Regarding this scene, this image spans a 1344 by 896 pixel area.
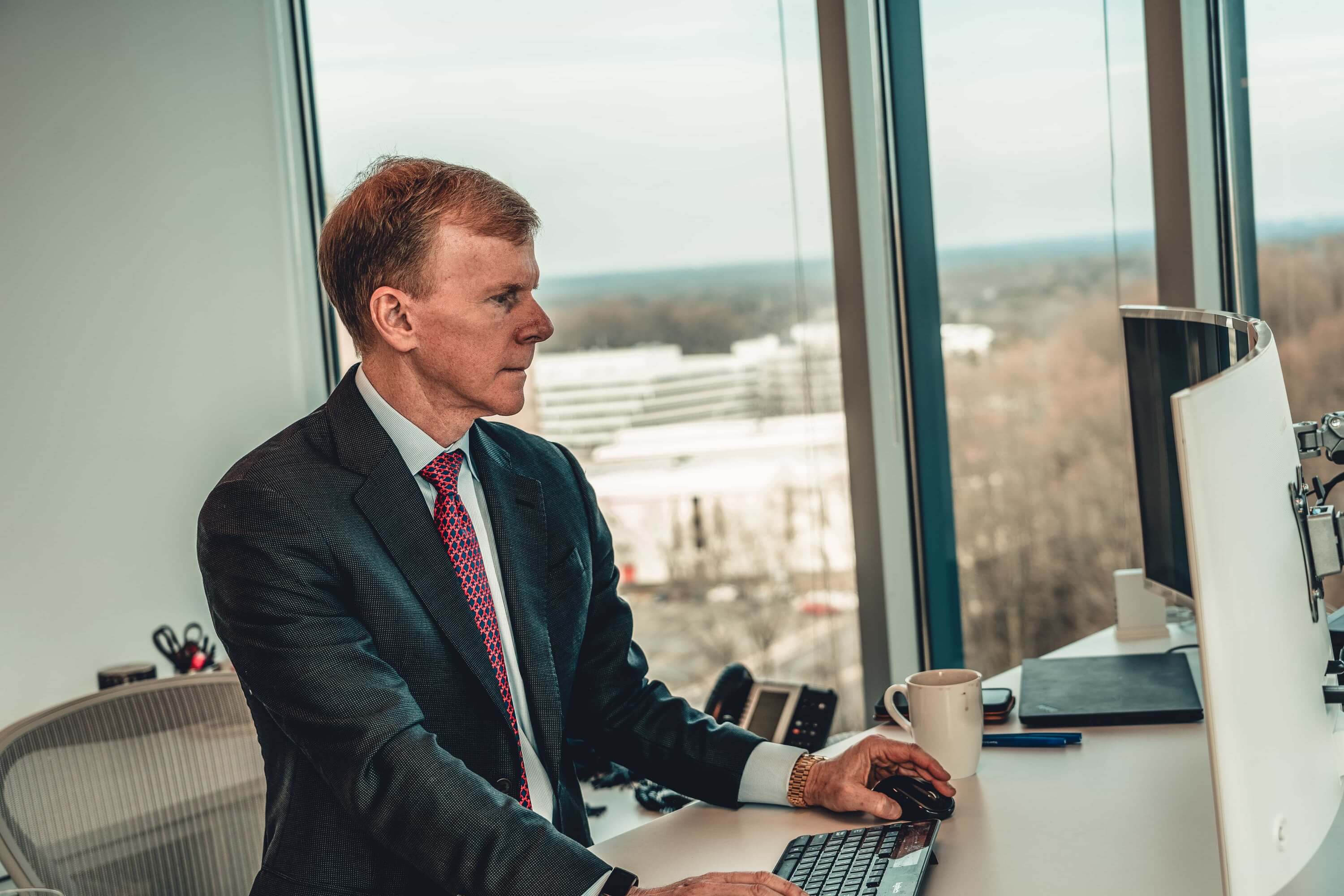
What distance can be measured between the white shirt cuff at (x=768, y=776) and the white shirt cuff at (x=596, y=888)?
0.29 meters

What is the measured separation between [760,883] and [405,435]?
2.28ft

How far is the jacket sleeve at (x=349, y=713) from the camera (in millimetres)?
1184

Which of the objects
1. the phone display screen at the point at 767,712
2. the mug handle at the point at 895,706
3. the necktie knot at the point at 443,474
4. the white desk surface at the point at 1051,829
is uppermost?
the necktie knot at the point at 443,474

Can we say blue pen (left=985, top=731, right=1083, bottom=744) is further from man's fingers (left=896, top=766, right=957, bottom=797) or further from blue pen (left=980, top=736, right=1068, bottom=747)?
man's fingers (left=896, top=766, right=957, bottom=797)

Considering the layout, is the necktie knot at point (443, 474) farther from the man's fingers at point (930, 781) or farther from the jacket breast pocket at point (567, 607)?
the man's fingers at point (930, 781)

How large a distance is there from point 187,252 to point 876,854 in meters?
2.37

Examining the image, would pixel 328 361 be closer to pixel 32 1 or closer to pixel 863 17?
pixel 32 1

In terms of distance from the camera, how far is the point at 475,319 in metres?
1.46

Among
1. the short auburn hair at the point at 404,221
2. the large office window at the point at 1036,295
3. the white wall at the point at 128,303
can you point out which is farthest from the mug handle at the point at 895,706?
the white wall at the point at 128,303

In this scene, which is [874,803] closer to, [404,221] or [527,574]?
[527,574]

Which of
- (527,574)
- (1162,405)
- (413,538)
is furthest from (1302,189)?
(413,538)

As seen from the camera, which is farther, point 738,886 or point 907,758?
point 907,758

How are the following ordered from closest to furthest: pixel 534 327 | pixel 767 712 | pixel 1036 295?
pixel 534 327
pixel 767 712
pixel 1036 295

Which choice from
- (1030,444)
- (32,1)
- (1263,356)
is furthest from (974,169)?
(32,1)
